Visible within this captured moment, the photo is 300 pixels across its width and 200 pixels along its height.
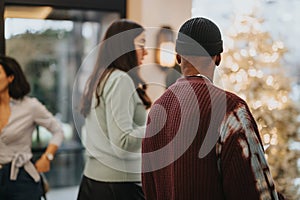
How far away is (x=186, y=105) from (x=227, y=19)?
2263 millimetres

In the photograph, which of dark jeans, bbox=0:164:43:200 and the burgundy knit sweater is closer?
the burgundy knit sweater

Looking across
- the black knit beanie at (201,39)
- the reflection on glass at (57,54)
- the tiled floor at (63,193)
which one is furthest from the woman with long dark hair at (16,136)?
the black knit beanie at (201,39)

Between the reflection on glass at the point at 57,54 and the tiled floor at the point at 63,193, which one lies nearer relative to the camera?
the reflection on glass at the point at 57,54

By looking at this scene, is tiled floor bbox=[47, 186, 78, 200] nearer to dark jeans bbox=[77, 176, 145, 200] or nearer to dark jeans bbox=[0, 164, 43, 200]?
dark jeans bbox=[0, 164, 43, 200]

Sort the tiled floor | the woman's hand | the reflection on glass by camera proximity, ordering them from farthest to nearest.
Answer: the tiled floor
the reflection on glass
the woman's hand

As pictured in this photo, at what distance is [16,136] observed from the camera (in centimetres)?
260

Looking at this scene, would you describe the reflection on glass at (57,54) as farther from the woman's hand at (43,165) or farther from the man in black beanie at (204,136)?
the man in black beanie at (204,136)

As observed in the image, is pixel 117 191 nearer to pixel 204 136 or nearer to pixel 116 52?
pixel 116 52

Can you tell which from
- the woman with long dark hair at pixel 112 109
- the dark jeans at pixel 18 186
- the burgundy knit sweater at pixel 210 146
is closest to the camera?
the burgundy knit sweater at pixel 210 146

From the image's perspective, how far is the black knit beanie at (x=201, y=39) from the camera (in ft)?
4.46

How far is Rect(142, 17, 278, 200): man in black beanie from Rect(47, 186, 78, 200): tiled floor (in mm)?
2644

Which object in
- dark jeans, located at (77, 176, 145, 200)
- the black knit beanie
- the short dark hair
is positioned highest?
the black knit beanie

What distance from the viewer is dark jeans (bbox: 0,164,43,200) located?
254 centimetres

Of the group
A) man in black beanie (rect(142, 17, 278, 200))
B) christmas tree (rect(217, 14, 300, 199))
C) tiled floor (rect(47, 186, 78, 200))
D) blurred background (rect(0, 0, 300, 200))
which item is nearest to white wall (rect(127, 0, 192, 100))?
blurred background (rect(0, 0, 300, 200))
